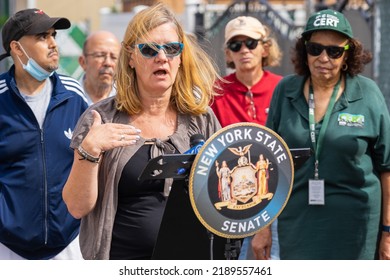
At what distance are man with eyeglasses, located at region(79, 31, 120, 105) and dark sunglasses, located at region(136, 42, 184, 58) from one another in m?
3.72

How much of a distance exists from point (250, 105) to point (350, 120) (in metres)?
1.77

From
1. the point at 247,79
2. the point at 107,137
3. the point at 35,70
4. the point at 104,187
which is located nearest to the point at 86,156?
the point at 107,137

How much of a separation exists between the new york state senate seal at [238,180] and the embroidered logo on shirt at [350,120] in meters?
1.69

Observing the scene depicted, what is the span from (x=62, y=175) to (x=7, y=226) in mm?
402

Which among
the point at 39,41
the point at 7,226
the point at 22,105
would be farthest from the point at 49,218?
the point at 39,41

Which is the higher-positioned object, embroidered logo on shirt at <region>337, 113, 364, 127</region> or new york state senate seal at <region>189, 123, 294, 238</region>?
new york state senate seal at <region>189, 123, 294, 238</region>

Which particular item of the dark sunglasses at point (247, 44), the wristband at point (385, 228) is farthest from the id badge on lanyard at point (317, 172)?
the dark sunglasses at point (247, 44)

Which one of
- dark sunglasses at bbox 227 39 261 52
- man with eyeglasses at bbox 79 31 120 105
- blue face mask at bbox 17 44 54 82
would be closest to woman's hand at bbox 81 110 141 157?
blue face mask at bbox 17 44 54 82

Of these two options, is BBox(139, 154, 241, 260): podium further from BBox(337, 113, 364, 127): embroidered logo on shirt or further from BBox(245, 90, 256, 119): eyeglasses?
BBox(245, 90, 256, 119): eyeglasses

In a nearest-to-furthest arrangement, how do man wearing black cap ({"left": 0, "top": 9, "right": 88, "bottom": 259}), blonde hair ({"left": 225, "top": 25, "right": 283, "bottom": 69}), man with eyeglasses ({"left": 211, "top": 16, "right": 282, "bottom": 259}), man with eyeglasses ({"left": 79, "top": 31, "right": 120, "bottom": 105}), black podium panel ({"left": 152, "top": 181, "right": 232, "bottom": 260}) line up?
black podium panel ({"left": 152, "top": 181, "right": 232, "bottom": 260})
man wearing black cap ({"left": 0, "top": 9, "right": 88, "bottom": 259})
man with eyeglasses ({"left": 211, "top": 16, "right": 282, "bottom": 259})
blonde hair ({"left": 225, "top": 25, "right": 283, "bottom": 69})
man with eyeglasses ({"left": 79, "top": 31, "right": 120, "bottom": 105})

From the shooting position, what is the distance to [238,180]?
375cm

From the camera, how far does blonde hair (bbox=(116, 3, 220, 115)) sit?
434 centimetres
